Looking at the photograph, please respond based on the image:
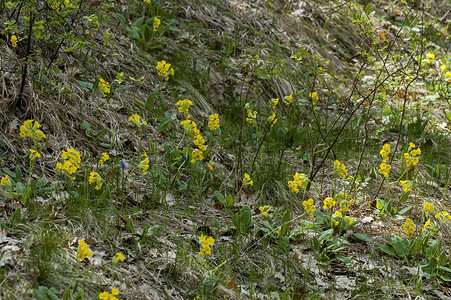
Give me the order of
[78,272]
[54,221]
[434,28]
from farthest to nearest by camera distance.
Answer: [434,28]
[54,221]
[78,272]

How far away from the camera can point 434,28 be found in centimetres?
760

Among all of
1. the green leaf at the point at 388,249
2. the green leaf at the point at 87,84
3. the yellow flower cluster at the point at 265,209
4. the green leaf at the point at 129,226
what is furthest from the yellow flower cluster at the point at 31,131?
the green leaf at the point at 388,249

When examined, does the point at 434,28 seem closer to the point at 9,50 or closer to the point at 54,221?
the point at 9,50

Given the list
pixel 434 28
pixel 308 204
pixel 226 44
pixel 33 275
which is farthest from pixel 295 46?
pixel 33 275

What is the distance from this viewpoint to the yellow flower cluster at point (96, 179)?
8.79 ft

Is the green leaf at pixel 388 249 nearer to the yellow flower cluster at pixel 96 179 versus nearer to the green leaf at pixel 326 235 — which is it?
the green leaf at pixel 326 235

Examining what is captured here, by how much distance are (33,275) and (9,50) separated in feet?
7.40

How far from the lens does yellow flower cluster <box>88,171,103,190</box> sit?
2680 mm

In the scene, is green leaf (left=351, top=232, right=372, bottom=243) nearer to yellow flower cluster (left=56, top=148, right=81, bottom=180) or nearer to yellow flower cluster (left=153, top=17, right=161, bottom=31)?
yellow flower cluster (left=56, top=148, right=81, bottom=180)

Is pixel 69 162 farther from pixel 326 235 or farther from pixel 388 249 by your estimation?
pixel 388 249

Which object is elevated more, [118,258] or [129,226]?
[118,258]

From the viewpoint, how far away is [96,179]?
271cm

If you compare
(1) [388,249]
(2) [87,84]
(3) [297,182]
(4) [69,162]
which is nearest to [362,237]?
(1) [388,249]

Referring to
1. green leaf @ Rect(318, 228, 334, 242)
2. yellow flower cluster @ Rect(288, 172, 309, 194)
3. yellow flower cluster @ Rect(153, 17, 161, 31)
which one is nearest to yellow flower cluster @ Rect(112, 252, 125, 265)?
yellow flower cluster @ Rect(288, 172, 309, 194)
